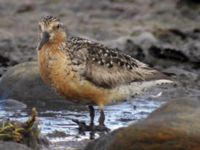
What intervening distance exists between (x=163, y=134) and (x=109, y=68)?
136 inches

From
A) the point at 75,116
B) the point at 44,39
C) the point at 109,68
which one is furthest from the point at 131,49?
the point at 44,39

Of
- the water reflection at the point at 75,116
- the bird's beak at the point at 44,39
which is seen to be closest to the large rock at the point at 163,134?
the water reflection at the point at 75,116

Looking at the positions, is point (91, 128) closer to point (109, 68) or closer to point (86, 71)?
point (86, 71)

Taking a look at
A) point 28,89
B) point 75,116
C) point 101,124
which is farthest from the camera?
point 28,89

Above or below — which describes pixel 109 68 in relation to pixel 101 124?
above

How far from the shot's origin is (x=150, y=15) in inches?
821

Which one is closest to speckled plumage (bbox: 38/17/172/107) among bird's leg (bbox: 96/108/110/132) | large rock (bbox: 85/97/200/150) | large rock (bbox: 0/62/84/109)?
bird's leg (bbox: 96/108/110/132)

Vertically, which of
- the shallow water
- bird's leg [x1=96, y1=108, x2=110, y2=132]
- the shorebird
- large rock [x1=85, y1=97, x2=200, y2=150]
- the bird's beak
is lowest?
the shallow water

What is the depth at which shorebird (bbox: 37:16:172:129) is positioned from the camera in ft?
38.3

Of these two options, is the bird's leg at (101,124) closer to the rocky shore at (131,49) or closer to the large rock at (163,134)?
the rocky shore at (131,49)

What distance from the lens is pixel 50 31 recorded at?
1195cm

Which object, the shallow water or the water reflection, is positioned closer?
the shallow water

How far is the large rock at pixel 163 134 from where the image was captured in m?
8.98

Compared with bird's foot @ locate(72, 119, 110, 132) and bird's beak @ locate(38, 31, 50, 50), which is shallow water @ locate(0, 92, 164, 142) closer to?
bird's foot @ locate(72, 119, 110, 132)
